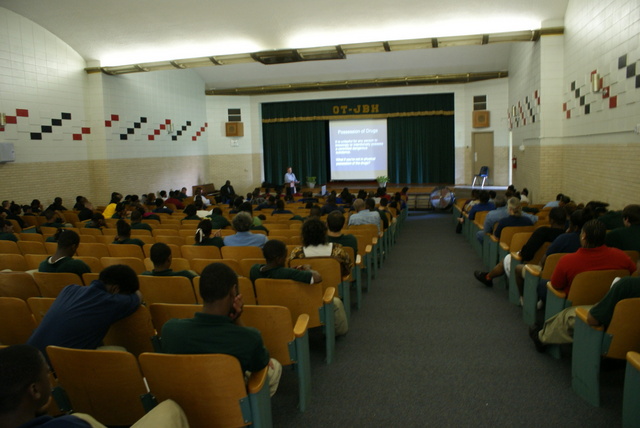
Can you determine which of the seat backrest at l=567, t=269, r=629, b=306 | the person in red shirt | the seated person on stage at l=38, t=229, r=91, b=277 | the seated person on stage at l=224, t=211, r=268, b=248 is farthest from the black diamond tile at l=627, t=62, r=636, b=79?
the seated person on stage at l=38, t=229, r=91, b=277

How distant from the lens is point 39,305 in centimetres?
335

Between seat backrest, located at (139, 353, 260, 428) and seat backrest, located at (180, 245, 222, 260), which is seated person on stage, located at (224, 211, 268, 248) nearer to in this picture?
seat backrest, located at (180, 245, 222, 260)

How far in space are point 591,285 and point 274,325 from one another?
227 cm

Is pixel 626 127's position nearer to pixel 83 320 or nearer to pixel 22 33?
pixel 83 320

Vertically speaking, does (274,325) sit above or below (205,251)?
below

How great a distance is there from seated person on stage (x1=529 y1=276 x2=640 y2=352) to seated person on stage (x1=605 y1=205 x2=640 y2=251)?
1.20 metres

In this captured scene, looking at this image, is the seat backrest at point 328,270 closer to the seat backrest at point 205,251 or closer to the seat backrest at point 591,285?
the seat backrest at point 205,251

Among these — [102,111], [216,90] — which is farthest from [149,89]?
[216,90]

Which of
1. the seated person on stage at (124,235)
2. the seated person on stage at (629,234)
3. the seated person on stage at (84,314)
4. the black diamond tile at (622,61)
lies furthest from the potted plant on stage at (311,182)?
the seated person on stage at (84,314)

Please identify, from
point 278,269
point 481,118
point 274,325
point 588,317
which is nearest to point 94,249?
point 278,269

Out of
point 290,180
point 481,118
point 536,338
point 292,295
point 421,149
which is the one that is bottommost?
point 536,338

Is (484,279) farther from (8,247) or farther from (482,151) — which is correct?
(482,151)

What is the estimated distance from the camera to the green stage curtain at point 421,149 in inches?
703

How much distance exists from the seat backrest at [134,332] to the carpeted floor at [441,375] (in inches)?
38.1
